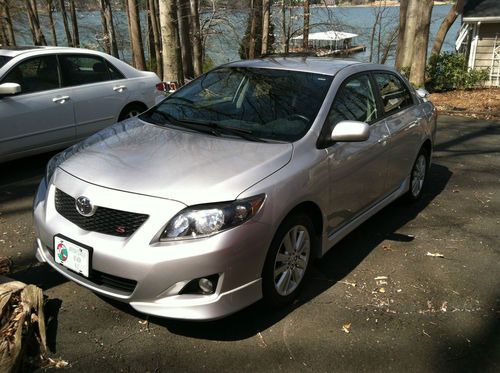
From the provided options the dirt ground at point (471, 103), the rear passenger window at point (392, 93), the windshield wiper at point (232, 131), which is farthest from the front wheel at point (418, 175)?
the dirt ground at point (471, 103)

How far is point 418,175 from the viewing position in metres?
5.28

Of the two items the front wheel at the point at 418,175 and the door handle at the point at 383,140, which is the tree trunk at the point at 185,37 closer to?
the front wheel at the point at 418,175

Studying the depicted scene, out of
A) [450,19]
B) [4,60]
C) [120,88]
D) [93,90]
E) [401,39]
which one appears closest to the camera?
[4,60]

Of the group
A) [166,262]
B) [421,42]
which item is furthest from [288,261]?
[421,42]

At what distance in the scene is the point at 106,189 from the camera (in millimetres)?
2766

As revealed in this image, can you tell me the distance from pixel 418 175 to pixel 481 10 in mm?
12916

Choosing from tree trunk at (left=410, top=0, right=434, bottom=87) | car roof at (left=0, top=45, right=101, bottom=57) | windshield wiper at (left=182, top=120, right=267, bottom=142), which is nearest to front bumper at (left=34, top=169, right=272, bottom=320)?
windshield wiper at (left=182, top=120, right=267, bottom=142)

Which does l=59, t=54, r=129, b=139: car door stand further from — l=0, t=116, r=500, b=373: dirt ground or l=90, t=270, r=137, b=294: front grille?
l=90, t=270, r=137, b=294: front grille

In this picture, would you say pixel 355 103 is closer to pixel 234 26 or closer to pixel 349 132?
pixel 349 132

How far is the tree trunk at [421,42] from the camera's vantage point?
42.7ft

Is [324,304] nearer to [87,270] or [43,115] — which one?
[87,270]

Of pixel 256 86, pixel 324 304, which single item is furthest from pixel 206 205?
pixel 256 86

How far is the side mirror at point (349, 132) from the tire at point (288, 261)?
2.05 ft

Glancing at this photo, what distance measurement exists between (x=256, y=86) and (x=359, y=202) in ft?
4.15
